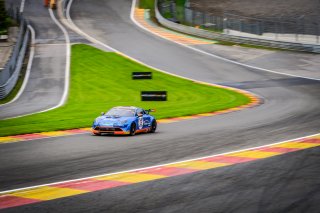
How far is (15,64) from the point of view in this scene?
4509 centimetres

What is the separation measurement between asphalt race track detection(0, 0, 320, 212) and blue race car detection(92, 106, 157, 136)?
644 mm

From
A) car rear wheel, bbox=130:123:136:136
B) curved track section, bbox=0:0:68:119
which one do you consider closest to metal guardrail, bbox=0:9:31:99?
curved track section, bbox=0:0:68:119

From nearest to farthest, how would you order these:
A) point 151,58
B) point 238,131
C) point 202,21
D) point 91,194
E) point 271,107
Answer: point 91,194 < point 238,131 < point 271,107 < point 151,58 < point 202,21

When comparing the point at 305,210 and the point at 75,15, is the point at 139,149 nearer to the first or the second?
the point at 305,210

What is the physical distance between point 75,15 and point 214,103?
37.0 meters

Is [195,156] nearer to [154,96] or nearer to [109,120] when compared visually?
[109,120]

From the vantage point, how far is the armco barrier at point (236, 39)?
182 ft

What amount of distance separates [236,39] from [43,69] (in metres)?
20.4

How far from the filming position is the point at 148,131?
982 inches

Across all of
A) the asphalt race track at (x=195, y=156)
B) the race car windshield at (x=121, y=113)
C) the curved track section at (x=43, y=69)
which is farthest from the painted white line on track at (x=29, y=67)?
the asphalt race track at (x=195, y=156)

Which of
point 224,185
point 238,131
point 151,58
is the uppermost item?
point 224,185

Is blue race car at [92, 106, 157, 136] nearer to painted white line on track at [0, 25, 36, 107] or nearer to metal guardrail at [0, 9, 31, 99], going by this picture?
painted white line on track at [0, 25, 36, 107]

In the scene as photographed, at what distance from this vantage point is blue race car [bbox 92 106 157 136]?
76.5 ft

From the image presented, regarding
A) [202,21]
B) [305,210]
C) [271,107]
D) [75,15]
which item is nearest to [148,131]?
[271,107]
